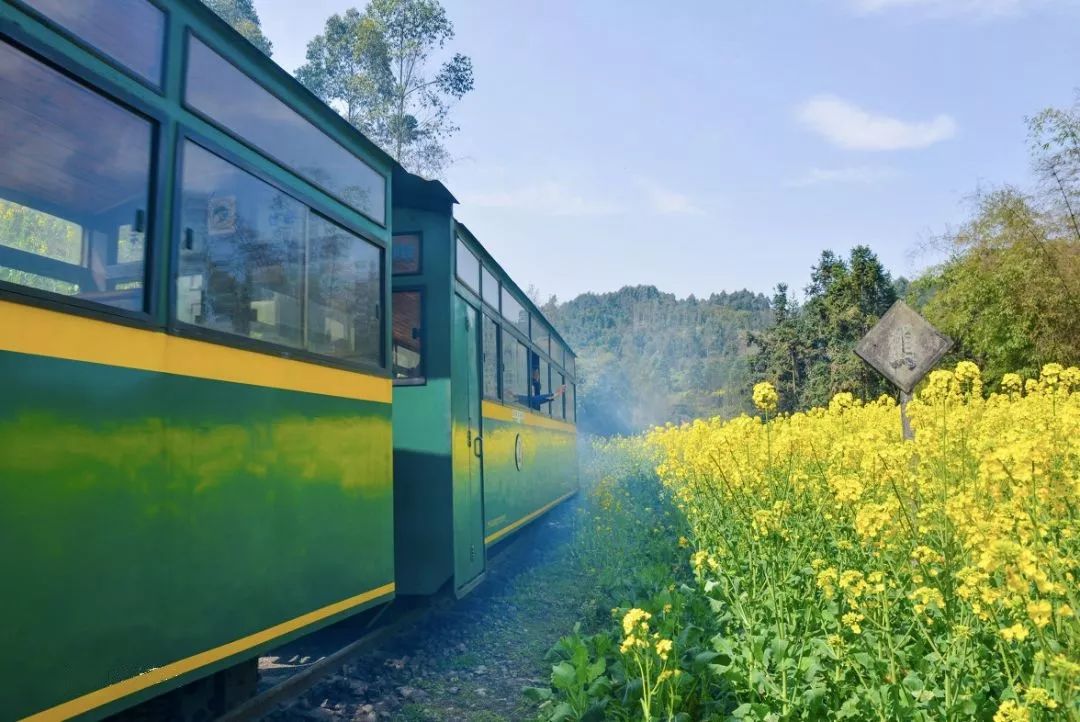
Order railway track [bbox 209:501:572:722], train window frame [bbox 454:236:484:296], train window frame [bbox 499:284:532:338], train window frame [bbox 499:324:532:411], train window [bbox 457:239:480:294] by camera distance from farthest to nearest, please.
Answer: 1. train window frame [bbox 499:284:532:338]
2. train window frame [bbox 499:324:532:411]
3. train window [bbox 457:239:480:294]
4. train window frame [bbox 454:236:484:296]
5. railway track [bbox 209:501:572:722]

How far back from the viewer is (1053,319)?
20203 millimetres

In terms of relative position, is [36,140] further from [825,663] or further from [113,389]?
[825,663]

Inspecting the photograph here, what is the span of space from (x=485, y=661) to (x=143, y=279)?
4012 mm

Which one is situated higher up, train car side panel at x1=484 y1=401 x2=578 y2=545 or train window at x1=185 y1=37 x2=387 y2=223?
train window at x1=185 y1=37 x2=387 y2=223

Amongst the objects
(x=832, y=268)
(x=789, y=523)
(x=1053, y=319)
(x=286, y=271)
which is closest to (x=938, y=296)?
(x=1053, y=319)

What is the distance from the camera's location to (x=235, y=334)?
10.8 feet

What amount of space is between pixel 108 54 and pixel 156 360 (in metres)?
1.07

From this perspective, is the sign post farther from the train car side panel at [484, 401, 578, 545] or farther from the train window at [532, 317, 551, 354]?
the train window at [532, 317, 551, 354]

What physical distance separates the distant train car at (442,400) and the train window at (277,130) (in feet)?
2.95

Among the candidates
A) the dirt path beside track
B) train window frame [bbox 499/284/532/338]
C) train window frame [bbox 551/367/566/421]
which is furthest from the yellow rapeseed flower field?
train window frame [bbox 551/367/566/421]

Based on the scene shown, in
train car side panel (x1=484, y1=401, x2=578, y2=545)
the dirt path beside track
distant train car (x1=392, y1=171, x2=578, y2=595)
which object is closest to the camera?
the dirt path beside track

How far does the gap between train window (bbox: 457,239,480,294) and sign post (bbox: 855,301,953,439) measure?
3.29 m

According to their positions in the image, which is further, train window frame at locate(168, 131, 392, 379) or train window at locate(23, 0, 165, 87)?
train window frame at locate(168, 131, 392, 379)

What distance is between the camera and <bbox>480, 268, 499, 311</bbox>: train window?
758cm
